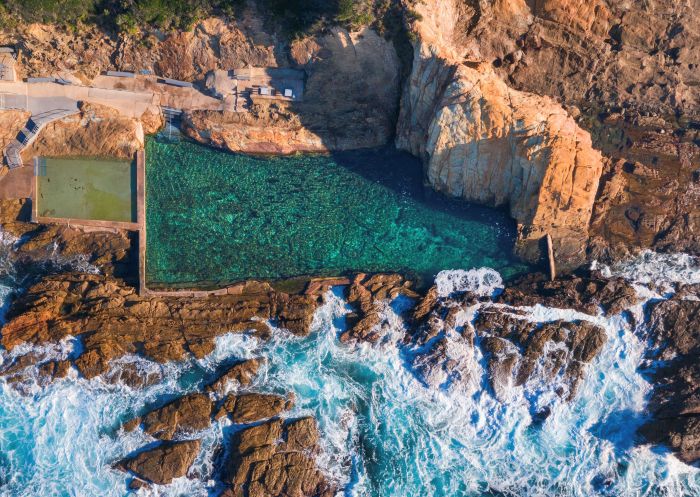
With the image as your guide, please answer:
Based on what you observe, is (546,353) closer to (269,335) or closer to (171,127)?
(269,335)

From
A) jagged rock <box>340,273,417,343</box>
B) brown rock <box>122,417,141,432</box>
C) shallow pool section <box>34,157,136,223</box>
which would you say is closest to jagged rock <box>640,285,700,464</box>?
jagged rock <box>340,273,417,343</box>

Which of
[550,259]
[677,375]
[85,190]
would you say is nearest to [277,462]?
[550,259]

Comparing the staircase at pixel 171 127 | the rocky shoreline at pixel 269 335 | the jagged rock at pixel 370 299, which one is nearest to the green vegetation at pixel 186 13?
the staircase at pixel 171 127

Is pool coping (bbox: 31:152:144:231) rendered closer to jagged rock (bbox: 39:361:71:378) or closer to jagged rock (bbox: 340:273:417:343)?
jagged rock (bbox: 39:361:71:378)

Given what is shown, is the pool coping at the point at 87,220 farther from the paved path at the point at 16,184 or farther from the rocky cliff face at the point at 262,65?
the rocky cliff face at the point at 262,65

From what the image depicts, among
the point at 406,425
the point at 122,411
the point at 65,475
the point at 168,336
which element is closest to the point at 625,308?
the point at 406,425

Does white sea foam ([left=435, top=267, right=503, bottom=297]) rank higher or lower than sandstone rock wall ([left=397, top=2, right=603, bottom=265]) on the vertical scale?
lower

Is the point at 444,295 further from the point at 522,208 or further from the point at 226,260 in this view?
the point at 226,260
